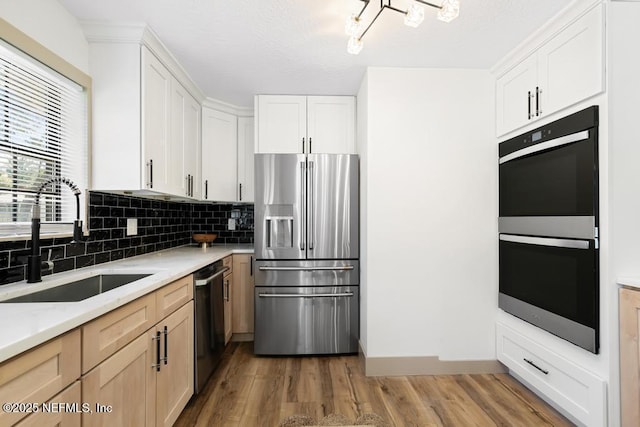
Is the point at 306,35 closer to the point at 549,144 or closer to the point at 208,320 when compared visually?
the point at 549,144

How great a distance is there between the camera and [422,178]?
2.60m

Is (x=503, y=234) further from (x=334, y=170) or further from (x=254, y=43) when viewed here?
(x=254, y=43)

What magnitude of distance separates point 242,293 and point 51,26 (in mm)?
2373

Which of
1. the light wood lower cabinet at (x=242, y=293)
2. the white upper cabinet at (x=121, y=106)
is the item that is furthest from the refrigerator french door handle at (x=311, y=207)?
the white upper cabinet at (x=121, y=106)

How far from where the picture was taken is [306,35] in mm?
2131

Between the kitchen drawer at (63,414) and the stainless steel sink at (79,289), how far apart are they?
2.11ft

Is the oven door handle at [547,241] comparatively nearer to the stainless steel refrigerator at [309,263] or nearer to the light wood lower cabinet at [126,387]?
the stainless steel refrigerator at [309,263]

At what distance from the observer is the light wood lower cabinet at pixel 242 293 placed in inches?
124

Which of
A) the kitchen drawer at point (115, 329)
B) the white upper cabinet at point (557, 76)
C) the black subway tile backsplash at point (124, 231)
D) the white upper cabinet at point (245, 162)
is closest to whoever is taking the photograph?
the kitchen drawer at point (115, 329)

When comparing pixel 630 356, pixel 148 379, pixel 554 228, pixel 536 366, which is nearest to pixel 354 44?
pixel 554 228

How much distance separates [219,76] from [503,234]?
263cm

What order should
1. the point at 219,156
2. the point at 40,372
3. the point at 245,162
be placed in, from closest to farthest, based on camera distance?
1. the point at 40,372
2. the point at 219,156
3. the point at 245,162

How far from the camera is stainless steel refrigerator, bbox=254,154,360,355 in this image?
9.43 feet

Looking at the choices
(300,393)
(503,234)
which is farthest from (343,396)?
(503,234)
